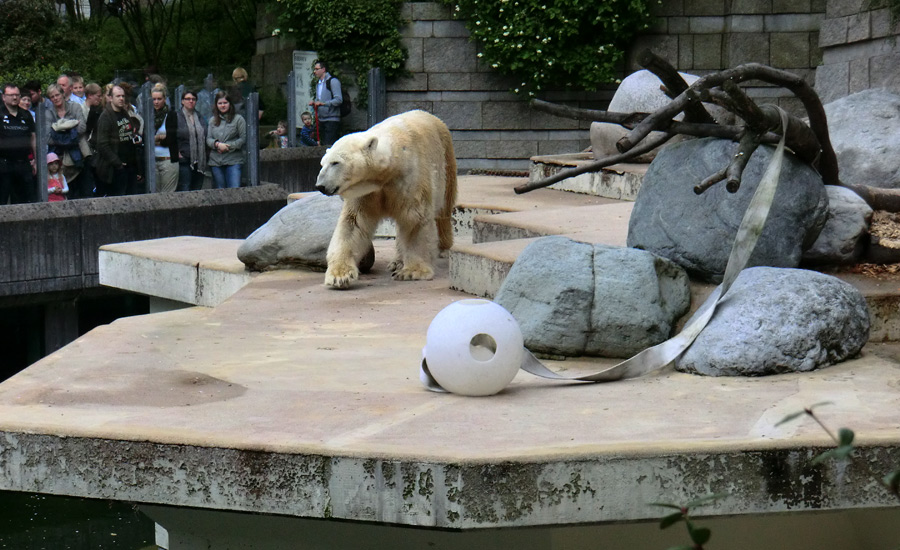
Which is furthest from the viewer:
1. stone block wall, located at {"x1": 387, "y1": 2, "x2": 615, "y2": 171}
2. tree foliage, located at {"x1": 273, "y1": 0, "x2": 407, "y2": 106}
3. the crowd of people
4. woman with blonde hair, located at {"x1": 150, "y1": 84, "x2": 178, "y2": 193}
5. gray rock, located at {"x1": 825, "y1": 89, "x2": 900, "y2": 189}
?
stone block wall, located at {"x1": 387, "y1": 2, "x2": 615, "y2": 171}

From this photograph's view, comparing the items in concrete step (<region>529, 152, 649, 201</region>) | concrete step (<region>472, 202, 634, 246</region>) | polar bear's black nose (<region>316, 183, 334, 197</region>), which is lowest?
concrete step (<region>472, 202, 634, 246</region>)

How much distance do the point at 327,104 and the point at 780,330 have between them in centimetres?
1182

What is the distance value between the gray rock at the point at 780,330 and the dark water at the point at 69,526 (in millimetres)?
5760

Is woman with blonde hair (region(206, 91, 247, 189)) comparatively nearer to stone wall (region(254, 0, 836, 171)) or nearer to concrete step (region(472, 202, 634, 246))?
stone wall (region(254, 0, 836, 171))

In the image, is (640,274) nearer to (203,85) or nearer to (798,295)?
(798,295)

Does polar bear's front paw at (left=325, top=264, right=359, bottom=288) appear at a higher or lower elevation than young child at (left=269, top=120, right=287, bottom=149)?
lower

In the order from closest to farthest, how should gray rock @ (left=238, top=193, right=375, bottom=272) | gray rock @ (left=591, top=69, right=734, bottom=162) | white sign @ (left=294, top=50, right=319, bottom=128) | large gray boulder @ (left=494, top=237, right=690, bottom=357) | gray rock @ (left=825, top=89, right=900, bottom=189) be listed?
large gray boulder @ (left=494, top=237, right=690, bottom=357), gray rock @ (left=238, top=193, right=375, bottom=272), gray rock @ (left=825, top=89, right=900, bottom=189), gray rock @ (left=591, top=69, right=734, bottom=162), white sign @ (left=294, top=50, right=319, bottom=128)

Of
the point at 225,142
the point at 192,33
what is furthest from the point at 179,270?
the point at 192,33

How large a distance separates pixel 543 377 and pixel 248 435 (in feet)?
4.16

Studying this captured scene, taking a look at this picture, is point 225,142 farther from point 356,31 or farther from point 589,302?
point 589,302

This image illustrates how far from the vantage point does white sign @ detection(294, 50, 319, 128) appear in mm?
15163

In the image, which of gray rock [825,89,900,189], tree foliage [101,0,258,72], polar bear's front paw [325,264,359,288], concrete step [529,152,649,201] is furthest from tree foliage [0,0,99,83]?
gray rock [825,89,900,189]

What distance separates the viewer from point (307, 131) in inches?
589

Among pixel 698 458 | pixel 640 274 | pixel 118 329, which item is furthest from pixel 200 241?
pixel 698 458
